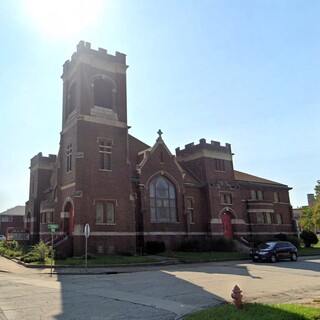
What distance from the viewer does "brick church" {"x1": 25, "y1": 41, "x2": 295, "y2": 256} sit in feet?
97.7

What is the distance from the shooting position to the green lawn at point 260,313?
7.98 meters

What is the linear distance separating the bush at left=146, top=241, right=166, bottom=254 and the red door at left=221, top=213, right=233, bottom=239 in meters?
11.2

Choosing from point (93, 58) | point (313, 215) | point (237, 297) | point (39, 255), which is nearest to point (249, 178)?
point (313, 215)

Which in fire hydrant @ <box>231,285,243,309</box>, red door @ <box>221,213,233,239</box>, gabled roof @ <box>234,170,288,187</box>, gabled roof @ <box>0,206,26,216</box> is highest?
gabled roof @ <box>234,170,288,187</box>

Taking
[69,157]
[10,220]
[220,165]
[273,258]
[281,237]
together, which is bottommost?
[273,258]

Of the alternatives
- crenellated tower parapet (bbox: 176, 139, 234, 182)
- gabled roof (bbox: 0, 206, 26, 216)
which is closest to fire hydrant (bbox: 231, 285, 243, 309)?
crenellated tower parapet (bbox: 176, 139, 234, 182)

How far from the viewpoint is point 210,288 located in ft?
47.0

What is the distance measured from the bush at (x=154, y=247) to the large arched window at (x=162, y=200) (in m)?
2.95

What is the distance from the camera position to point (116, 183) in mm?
31156

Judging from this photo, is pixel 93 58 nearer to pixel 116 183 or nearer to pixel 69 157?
pixel 69 157

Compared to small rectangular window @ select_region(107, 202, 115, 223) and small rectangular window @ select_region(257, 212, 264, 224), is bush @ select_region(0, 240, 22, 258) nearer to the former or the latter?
small rectangular window @ select_region(107, 202, 115, 223)

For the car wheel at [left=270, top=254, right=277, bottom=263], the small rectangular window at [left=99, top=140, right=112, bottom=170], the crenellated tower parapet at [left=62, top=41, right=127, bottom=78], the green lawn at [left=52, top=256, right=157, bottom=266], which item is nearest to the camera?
the green lawn at [left=52, top=256, right=157, bottom=266]

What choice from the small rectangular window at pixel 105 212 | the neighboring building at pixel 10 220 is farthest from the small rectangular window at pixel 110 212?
the neighboring building at pixel 10 220

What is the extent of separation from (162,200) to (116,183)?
255 inches
